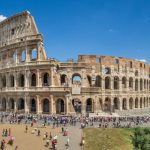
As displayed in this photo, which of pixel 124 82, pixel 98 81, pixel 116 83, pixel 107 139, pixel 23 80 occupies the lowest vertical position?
pixel 107 139

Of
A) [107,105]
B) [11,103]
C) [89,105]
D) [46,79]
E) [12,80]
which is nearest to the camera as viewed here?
[89,105]

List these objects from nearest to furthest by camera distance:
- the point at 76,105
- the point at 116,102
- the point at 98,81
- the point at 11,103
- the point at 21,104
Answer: the point at 21,104 < the point at 11,103 < the point at 98,81 < the point at 76,105 < the point at 116,102

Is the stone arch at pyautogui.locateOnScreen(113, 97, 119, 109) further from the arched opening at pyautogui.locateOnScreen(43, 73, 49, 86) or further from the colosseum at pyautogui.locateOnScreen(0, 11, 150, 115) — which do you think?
the arched opening at pyautogui.locateOnScreen(43, 73, 49, 86)

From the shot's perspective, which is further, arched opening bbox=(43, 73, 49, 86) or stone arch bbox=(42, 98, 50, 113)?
arched opening bbox=(43, 73, 49, 86)

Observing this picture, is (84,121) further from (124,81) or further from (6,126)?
(124,81)

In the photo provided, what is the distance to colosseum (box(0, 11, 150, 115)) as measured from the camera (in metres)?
56.2

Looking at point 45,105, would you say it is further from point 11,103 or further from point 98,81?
point 98,81

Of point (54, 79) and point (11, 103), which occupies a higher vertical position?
point (54, 79)

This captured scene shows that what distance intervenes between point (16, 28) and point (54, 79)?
16065 mm

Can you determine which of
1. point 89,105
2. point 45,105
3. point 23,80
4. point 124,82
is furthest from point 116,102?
point 23,80

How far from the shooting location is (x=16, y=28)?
63.8m

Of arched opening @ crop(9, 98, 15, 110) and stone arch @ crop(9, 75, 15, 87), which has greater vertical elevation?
stone arch @ crop(9, 75, 15, 87)

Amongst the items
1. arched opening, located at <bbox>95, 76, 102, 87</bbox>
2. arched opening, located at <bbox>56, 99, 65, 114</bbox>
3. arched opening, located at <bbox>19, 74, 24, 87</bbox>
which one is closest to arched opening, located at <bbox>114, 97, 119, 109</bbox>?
arched opening, located at <bbox>95, 76, 102, 87</bbox>

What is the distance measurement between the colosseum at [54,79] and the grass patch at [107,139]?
14078 mm
